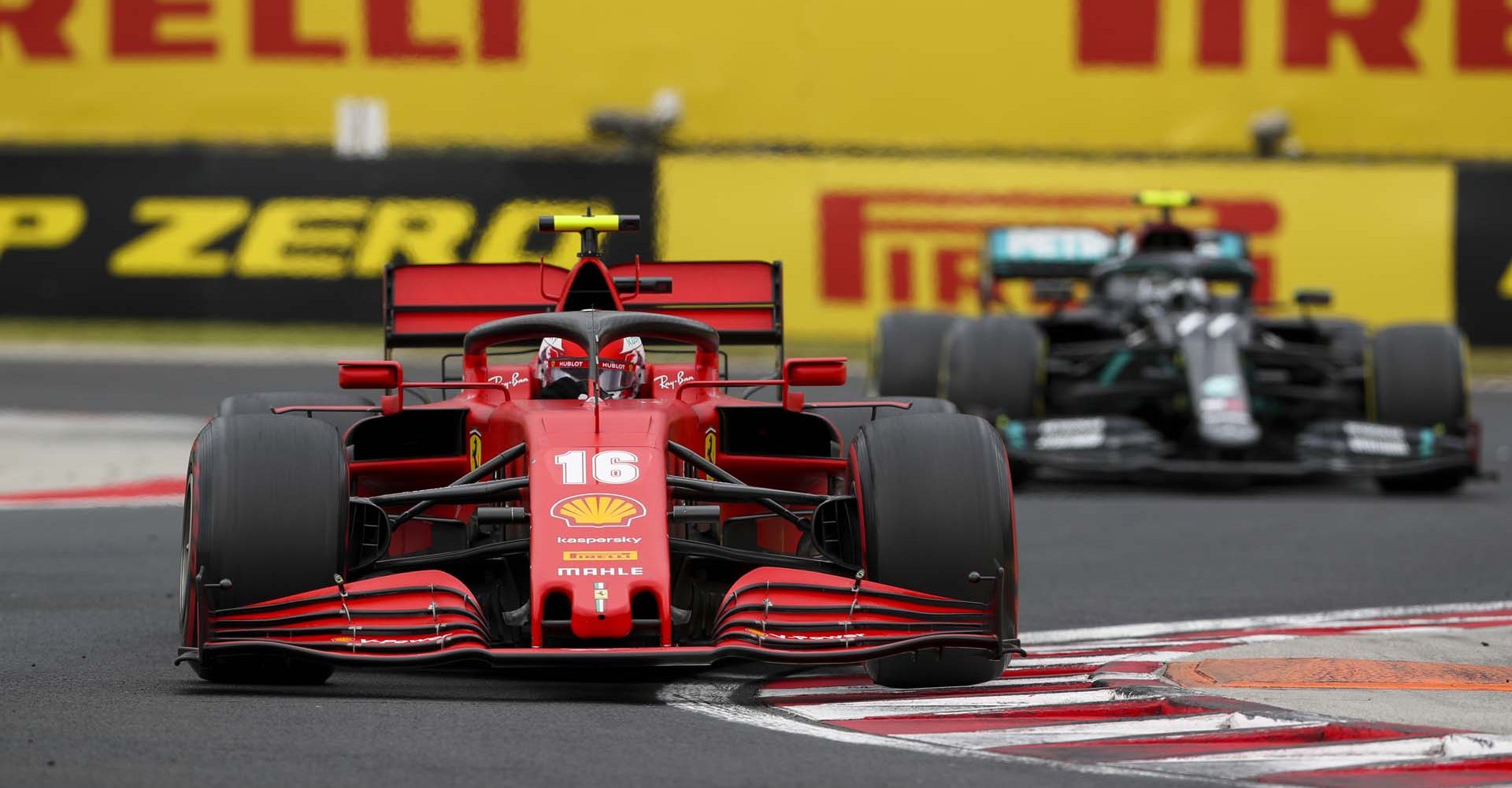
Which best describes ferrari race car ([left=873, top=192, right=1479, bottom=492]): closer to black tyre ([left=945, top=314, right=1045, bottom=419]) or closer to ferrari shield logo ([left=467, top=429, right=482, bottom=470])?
black tyre ([left=945, top=314, right=1045, bottom=419])

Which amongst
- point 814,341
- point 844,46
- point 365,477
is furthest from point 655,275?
point 844,46

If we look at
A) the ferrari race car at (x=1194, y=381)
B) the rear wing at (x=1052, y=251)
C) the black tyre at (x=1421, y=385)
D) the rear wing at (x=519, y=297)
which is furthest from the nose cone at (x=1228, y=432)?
the rear wing at (x=519, y=297)

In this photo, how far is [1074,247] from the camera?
1758cm

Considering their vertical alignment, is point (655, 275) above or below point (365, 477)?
above

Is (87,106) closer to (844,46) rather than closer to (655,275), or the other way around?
(844,46)

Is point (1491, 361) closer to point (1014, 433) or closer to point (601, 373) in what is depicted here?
point (1014, 433)

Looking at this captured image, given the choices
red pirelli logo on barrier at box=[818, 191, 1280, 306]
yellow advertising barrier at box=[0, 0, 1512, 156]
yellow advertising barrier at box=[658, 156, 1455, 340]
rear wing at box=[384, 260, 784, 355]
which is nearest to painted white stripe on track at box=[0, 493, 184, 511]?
rear wing at box=[384, 260, 784, 355]

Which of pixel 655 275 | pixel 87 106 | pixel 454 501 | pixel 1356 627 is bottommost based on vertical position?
pixel 1356 627

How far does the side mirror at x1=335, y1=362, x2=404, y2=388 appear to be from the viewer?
836 centimetres

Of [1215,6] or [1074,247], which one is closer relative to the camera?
[1074,247]

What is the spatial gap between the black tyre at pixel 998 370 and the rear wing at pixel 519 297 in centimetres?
398

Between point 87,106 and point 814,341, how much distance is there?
9.36 metres

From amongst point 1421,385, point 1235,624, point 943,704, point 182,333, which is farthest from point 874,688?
point 182,333

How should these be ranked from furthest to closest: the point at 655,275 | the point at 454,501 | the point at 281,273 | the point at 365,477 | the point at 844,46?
the point at 844,46 < the point at 281,273 < the point at 655,275 < the point at 365,477 < the point at 454,501
